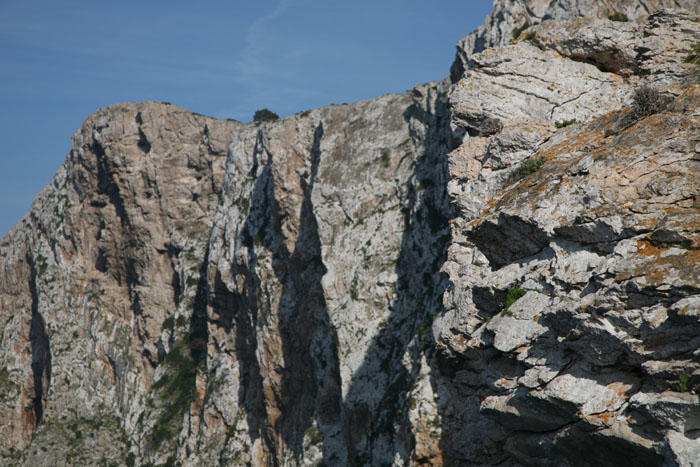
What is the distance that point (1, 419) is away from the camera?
349 feet

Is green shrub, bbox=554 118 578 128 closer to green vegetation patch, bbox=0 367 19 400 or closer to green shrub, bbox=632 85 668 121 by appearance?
green shrub, bbox=632 85 668 121

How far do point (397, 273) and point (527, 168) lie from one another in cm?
4430

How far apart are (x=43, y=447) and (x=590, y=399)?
9908cm

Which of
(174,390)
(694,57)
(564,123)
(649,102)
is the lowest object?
(649,102)

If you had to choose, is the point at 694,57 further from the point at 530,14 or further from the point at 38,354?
the point at 38,354

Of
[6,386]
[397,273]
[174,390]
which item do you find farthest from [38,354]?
[397,273]

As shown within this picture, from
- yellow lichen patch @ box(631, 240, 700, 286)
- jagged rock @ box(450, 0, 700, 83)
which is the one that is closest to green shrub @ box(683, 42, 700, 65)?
yellow lichen patch @ box(631, 240, 700, 286)

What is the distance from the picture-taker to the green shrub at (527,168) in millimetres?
20688

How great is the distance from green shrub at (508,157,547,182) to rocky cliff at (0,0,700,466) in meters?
0.09

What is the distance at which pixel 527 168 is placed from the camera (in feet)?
69.1

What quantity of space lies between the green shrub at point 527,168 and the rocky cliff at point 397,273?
0.09m

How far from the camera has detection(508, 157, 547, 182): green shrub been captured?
67.9 ft

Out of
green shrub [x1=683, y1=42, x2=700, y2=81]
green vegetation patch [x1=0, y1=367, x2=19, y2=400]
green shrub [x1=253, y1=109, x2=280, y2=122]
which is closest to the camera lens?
green shrub [x1=683, y1=42, x2=700, y2=81]

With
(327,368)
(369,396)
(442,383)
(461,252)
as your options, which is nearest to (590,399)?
(461,252)
